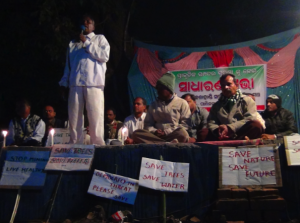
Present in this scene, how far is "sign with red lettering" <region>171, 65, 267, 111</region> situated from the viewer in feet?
26.8

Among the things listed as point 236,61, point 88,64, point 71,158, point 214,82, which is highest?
point 236,61

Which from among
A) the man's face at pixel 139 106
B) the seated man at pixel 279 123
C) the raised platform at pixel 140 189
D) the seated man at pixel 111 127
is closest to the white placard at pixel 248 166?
the raised platform at pixel 140 189

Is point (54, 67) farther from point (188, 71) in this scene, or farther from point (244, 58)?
point (244, 58)

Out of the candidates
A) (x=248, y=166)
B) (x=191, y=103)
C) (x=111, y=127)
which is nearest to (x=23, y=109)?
(x=111, y=127)

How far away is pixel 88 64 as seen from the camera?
5.45 metres

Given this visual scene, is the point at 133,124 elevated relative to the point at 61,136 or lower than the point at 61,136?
elevated

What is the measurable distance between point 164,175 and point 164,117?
44.3 inches

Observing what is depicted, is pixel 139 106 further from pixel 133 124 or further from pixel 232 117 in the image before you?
pixel 232 117

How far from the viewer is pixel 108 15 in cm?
905

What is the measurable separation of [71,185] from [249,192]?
2.14 meters

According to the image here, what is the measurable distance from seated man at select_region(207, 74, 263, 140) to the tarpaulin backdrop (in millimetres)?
3249

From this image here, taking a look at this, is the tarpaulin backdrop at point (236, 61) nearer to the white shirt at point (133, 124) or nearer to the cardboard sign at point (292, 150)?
the white shirt at point (133, 124)

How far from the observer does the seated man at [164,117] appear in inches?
207

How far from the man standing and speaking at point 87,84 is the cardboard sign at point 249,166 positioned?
1821 millimetres
